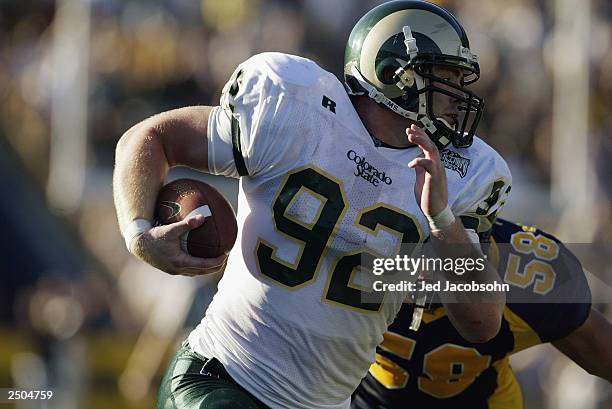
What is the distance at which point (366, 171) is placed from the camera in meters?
3.30

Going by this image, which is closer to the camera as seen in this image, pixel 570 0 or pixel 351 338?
pixel 351 338

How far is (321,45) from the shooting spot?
8555 millimetres

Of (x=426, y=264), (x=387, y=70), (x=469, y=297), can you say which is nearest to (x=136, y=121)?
(x=387, y=70)

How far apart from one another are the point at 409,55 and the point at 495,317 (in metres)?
0.87

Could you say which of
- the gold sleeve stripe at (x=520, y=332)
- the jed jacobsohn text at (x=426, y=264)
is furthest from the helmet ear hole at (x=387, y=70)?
the gold sleeve stripe at (x=520, y=332)

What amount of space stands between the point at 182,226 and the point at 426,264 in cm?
84

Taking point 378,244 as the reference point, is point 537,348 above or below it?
below

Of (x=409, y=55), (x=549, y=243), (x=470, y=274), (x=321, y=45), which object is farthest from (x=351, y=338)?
(x=321, y=45)

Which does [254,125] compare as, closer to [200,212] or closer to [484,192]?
[200,212]

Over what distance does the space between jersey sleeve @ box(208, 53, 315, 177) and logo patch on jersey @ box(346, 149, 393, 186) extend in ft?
0.65

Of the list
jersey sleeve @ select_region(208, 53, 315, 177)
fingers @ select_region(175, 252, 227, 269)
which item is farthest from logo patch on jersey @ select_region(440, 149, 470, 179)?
fingers @ select_region(175, 252, 227, 269)

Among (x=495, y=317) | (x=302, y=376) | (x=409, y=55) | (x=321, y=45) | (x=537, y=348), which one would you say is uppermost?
(x=409, y=55)

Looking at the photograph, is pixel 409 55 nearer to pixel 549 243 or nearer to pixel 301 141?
pixel 301 141

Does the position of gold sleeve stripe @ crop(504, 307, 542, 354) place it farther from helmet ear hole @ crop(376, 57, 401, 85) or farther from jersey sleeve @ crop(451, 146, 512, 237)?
helmet ear hole @ crop(376, 57, 401, 85)
